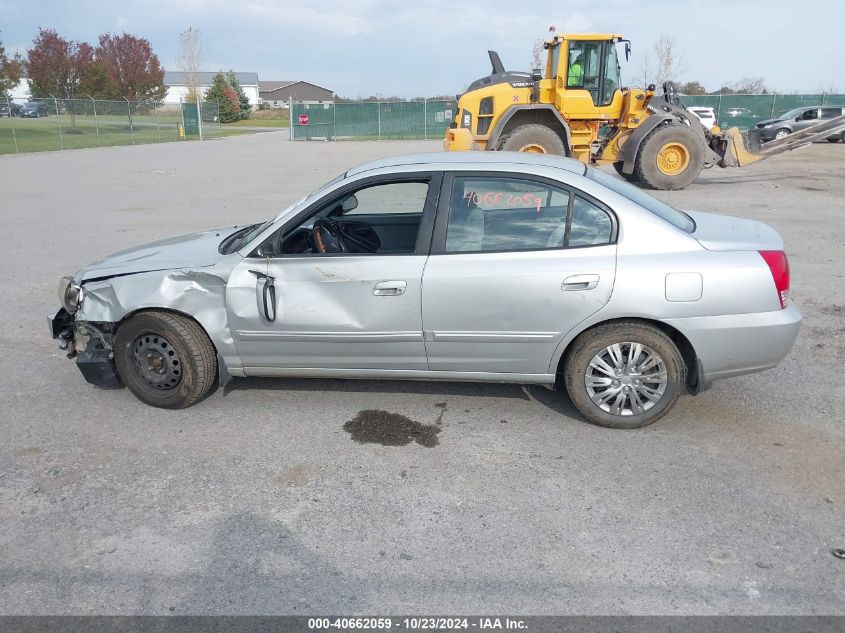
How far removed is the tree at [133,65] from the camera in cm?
5391

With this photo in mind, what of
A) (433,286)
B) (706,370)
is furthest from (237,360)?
(706,370)

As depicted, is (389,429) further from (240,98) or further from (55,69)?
(240,98)

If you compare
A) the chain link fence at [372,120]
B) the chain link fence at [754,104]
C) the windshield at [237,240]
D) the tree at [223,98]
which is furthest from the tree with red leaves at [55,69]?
the windshield at [237,240]

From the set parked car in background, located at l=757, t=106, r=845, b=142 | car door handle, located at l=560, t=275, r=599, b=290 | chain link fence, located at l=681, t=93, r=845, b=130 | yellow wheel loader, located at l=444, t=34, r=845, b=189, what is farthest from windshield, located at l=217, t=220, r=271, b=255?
chain link fence, located at l=681, t=93, r=845, b=130

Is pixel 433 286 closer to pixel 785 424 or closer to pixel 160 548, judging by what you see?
pixel 160 548

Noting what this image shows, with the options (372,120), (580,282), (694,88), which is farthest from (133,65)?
(580,282)

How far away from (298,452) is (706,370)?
7.95 feet

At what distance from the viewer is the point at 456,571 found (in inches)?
112

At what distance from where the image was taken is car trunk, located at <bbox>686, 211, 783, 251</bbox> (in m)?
3.84

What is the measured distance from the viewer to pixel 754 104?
3591 centimetres

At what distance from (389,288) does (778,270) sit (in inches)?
87.8

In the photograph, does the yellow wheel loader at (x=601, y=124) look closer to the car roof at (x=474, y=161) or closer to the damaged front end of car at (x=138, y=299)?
the car roof at (x=474, y=161)

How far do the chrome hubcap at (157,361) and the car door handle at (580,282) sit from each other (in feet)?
8.10

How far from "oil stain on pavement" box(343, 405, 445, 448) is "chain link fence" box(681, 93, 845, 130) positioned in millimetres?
36378
